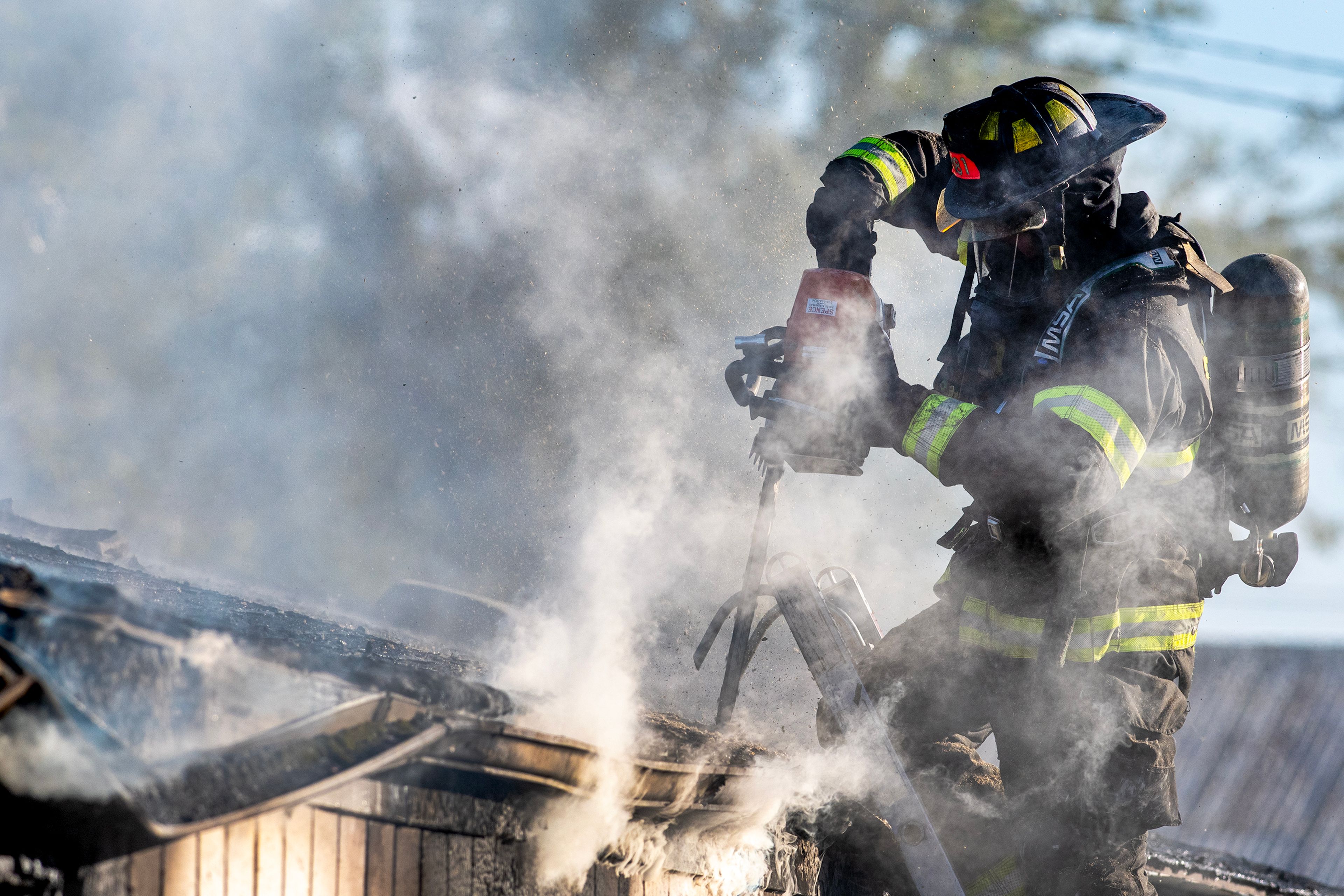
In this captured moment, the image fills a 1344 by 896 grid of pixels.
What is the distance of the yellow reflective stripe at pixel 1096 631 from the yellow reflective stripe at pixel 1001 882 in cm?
68

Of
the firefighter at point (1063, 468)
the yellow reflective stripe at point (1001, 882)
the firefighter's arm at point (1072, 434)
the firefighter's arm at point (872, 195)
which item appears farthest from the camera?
the firefighter's arm at point (872, 195)

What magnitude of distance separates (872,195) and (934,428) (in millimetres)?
908

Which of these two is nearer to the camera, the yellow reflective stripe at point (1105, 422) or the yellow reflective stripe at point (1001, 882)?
the yellow reflective stripe at point (1105, 422)

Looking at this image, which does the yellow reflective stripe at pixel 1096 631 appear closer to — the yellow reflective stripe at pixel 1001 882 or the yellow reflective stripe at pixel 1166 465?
the yellow reflective stripe at pixel 1166 465

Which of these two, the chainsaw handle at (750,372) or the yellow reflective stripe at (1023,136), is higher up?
the yellow reflective stripe at (1023,136)

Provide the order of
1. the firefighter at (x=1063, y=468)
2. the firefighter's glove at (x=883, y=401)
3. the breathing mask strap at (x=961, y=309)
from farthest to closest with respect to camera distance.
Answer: the breathing mask strap at (x=961, y=309) < the firefighter's glove at (x=883, y=401) < the firefighter at (x=1063, y=468)

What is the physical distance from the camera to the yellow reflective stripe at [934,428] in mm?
2922

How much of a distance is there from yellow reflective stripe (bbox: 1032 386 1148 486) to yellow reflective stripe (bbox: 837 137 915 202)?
3.50 feet

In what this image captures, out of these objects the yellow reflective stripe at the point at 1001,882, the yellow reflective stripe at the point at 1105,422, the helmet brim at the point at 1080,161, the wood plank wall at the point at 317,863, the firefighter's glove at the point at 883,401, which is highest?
the helmet brim at the point at 1080,161

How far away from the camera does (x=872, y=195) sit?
11.1 feet

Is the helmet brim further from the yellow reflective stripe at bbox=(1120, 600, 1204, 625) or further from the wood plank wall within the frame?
the wood plank wall

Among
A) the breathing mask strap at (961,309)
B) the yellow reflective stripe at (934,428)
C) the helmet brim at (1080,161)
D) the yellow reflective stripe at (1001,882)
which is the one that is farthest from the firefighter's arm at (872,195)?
the yellow reflective stripe at (1001,882)

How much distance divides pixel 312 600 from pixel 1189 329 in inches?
251

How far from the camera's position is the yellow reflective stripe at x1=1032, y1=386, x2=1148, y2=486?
268cm
